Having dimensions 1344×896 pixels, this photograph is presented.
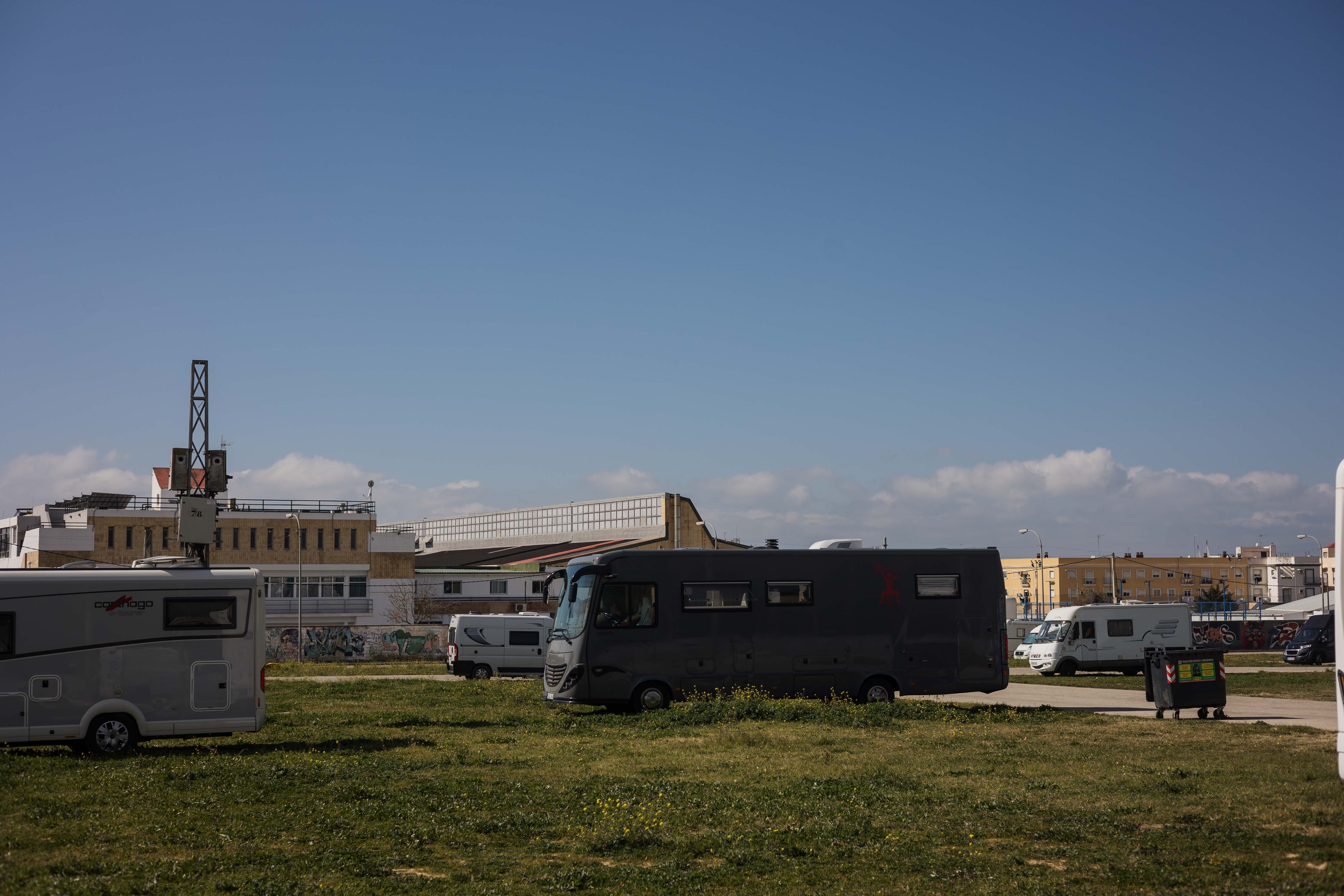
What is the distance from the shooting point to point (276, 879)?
8.04 metres

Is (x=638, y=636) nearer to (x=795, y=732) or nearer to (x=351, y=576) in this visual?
(x=795, y=732)

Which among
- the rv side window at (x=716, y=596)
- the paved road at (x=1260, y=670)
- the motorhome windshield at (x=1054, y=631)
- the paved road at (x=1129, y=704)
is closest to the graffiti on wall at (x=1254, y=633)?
the paved road at (x=1260, y=670)

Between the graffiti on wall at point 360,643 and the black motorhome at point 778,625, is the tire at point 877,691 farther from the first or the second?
the graffiti on wall at point 360,643

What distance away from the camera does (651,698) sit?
21109 millimetres

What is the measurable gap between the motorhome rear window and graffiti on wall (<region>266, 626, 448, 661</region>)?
Result: 1629 inches

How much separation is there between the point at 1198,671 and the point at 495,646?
2332 cm

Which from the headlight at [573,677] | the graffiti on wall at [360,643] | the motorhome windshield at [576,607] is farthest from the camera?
the graffiti on wall at [360,643]

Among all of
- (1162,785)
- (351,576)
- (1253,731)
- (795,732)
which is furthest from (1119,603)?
(351,576)

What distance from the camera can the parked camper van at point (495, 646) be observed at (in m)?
36.8

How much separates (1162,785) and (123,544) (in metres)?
71.1

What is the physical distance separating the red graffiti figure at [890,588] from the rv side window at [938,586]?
410 mm

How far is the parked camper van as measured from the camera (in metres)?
36.8

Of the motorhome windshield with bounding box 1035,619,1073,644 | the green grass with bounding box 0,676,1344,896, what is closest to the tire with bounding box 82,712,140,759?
the green grass with bounding box 0,676,1344,896

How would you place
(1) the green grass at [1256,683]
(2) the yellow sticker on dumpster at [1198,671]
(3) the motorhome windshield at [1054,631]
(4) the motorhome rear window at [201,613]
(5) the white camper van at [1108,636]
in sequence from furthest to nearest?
(3) the motorhome windshield at [1054,631], (5) the white camper van at [1108,636], (1) the green grass at [1256,683], (2) the yellow sticker on dumpster at [1198,671], (4) the motorhome rear window at [201,613]
